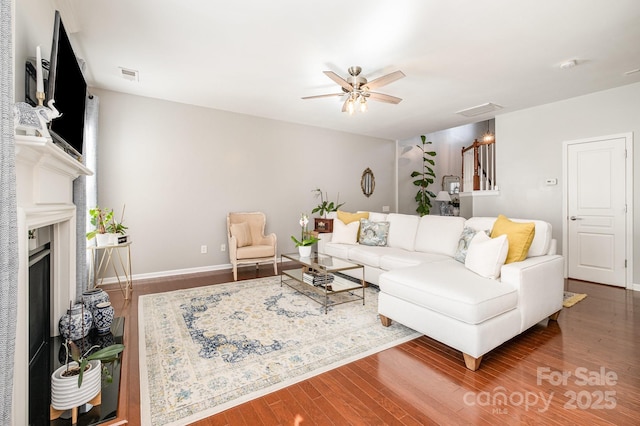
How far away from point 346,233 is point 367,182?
2.60 metres

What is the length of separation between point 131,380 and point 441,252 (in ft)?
10.5

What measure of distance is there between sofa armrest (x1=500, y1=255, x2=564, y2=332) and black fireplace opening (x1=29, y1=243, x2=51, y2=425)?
2950mm

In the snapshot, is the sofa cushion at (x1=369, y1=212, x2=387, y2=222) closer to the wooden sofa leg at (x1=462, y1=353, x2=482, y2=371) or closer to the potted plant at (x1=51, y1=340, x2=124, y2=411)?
the wooden sofa leg at (x1=462, y1=353, x2=482, y2=371)

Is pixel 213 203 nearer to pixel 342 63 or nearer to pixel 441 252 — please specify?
pixel 342 63

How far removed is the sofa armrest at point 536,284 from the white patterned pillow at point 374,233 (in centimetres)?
183

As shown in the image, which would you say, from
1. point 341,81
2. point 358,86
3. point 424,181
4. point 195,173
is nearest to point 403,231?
point 358,86

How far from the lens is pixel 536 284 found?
7.69 ft

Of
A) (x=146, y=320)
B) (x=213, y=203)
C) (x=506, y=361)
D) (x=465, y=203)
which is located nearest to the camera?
(x=506, y=361)

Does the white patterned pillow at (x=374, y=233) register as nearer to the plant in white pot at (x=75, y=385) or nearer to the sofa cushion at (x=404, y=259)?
the sofa cushion at (x=404, y=259)

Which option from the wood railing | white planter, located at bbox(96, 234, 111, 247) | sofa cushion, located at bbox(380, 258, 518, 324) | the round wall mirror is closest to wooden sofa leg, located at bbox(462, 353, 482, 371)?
sofa cushion, located at bbox(380, 258, 518, 324)

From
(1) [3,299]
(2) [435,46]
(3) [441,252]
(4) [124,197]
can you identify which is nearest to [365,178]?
(3) [441,252]

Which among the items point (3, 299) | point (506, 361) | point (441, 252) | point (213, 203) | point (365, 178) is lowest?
point (506, 361)

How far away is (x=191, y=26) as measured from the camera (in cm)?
254

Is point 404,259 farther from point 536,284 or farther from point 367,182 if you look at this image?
point 367,182
